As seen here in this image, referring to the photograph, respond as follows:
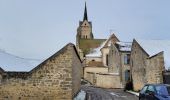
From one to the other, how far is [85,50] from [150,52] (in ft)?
173

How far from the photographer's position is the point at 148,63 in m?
34.1

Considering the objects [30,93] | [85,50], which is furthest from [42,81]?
A: [85,50]

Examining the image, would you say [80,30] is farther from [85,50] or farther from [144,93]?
[144,93]

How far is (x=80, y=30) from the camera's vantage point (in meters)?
111

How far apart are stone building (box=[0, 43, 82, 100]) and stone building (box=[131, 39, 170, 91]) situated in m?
14.0

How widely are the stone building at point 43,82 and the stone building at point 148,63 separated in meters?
14.0

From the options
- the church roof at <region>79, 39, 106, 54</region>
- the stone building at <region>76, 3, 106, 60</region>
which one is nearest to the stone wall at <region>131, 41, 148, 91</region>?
the stone building at <region>76, 3, 106, 60</region>

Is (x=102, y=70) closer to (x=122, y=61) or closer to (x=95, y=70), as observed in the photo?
(x=95, y=70)

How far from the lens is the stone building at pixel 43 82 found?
18891 mm

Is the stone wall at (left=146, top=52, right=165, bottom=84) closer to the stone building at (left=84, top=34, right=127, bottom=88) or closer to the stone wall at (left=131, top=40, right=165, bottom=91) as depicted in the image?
the stone wall at (left=131, top=40, right=165, bottom=91)

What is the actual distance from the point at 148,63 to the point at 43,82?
697 inches

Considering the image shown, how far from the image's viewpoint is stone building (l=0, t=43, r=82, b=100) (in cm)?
1889

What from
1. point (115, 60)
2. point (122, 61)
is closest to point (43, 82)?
point (122, 61)

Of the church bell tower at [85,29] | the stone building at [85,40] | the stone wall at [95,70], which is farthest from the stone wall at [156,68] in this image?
the church bell tower at [85,29]
